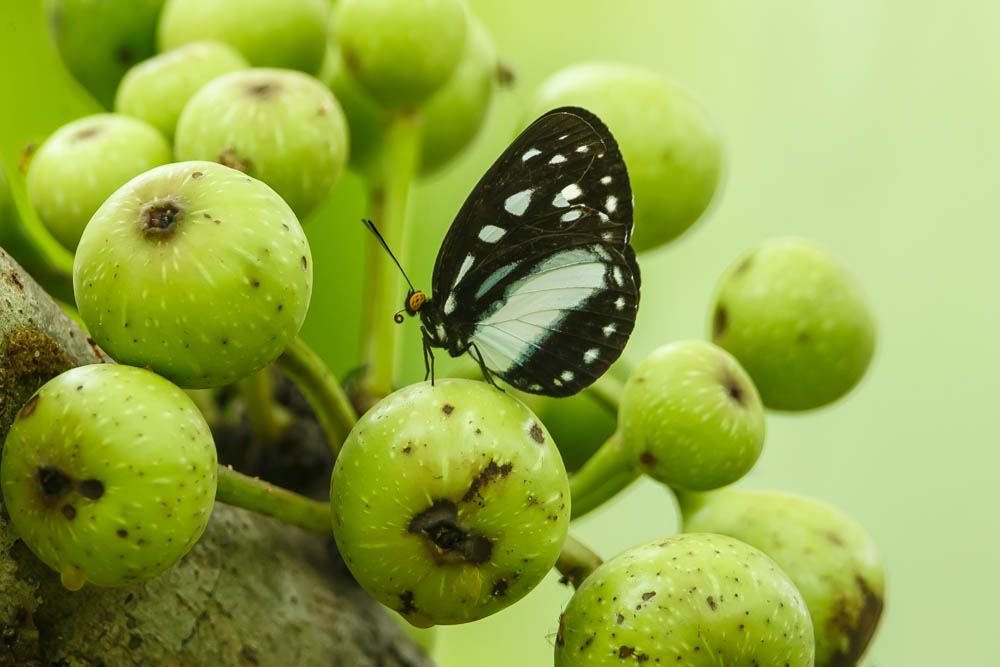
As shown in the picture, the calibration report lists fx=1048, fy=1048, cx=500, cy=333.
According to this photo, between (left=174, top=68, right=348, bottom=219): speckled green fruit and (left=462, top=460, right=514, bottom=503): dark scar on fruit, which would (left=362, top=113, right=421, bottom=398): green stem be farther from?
(left=462, top=460, right=514, bottom=503): dark scar on fruit

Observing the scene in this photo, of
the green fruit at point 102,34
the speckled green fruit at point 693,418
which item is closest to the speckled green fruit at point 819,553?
the speckled green fruit at point 693,418

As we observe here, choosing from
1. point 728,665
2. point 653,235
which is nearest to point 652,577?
point 728,665

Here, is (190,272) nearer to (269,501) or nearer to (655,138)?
(269,501)

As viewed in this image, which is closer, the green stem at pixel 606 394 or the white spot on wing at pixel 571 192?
the white spot on wing at pixel 571 192

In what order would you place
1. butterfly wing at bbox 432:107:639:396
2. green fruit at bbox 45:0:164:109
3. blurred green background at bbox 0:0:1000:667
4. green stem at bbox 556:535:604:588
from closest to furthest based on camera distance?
butterfly wing at bbox 432:107:639:396 → green stem at bbox 556:535:604:588 → green fruit at bbox 45:0:164:109 → blurred green background at bbox 0:0:1000:667

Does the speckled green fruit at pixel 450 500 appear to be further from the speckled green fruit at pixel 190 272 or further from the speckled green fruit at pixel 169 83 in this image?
the speckled green fruit at pixel 169 83

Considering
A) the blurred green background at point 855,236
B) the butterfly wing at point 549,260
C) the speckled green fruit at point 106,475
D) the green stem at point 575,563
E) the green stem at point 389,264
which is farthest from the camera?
the blurred green background at point 855,236

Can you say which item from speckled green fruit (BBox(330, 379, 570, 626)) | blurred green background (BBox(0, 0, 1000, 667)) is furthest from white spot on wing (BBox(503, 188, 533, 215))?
blurred green background (BBox(0, 0, 1000, 667))
